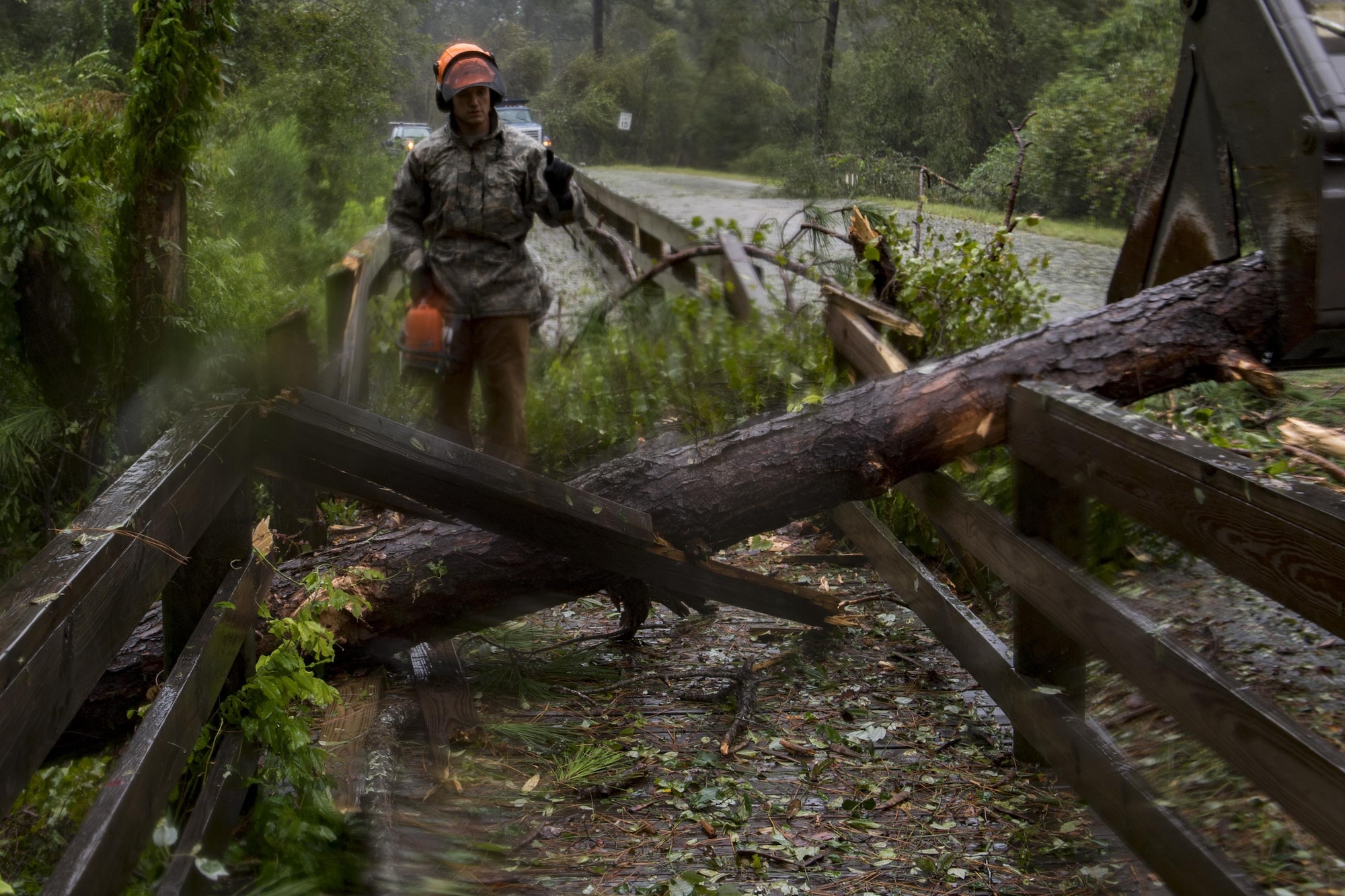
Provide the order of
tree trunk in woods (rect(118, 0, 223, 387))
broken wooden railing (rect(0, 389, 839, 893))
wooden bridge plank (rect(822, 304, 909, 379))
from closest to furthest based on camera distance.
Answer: broken wooden railing (rect(0, 389, 839, 893))
wooden bridge plank (rect(822, 304, 909, 379))
tree trunk in woods (rect(118, 0, 223, 387))

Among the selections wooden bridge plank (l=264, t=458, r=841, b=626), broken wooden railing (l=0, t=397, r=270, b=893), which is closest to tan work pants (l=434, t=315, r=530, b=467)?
wooden bridge plank (l=264, t=458, r=841, b=626)

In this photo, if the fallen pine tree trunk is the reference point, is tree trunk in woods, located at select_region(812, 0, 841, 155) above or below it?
above

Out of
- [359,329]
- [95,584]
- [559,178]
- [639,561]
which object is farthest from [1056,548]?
[359,329]

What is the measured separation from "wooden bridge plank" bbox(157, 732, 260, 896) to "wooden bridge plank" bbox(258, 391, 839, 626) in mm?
718

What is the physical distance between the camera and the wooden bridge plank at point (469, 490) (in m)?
2.78

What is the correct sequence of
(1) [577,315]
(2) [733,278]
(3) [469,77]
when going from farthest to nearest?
1. (1) [577,315]
2. (2) [733,278]
3. (3) [469,77]

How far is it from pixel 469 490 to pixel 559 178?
2.24m

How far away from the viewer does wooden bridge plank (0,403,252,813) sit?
152 cm

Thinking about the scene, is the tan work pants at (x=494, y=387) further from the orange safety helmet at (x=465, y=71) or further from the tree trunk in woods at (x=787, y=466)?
the tree trunk in woods at (x=787, y=466)

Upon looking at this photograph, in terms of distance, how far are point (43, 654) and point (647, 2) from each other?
22.1 meters

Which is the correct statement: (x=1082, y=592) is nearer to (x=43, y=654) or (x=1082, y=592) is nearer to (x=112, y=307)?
(x=43, y=654)

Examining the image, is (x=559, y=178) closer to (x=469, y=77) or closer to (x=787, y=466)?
(x=469, y=77)

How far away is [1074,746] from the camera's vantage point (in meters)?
2.78

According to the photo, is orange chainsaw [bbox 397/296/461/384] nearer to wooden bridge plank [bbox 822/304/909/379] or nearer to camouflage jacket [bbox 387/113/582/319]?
camouflage jacket [bbox 387/113/582/319]
